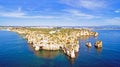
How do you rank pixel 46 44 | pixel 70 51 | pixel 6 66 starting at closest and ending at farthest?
pixel 6 66 → pixel 70 51 → pixel 46 44

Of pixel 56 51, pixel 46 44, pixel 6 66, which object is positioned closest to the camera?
Result: pixel 6 66

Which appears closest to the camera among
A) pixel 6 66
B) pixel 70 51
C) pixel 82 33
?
pixel 6 66

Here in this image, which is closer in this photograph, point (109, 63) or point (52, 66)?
point (52, 66)

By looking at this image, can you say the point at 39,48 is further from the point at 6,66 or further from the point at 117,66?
the point at 117,66

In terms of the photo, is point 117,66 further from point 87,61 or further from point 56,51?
point 56,51

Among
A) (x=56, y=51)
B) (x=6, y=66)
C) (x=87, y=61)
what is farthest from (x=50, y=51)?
(x=6, y=66)

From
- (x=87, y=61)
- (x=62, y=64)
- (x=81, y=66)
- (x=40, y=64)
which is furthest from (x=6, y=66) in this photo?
(x=87, y=61)

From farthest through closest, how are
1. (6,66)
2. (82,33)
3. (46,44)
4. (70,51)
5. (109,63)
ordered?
(82,33), (46,44), (70,51), (109,63), (6,66)

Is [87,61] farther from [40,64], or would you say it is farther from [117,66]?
[40,64]

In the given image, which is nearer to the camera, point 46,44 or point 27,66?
point 27,66
